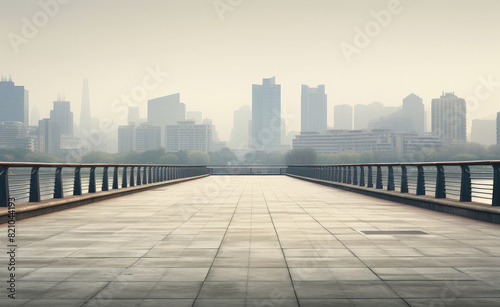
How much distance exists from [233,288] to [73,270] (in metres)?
2.46

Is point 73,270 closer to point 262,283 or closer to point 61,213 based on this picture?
point 262,283

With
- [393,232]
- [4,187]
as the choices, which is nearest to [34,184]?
[4,187]

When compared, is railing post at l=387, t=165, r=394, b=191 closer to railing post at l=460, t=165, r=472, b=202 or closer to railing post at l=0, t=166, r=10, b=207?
railing post at l=460, t=165, r=472, b=202

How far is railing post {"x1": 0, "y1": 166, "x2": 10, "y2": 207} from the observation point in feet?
41.0

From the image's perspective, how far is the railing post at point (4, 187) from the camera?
12500 mm

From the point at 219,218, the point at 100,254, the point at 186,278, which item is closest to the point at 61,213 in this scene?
the point at 219,218

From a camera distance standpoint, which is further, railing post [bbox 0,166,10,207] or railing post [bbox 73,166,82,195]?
railing post [bbox 73,166,82,195]

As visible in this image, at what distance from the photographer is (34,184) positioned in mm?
14812

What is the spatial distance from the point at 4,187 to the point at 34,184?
2107 millimetres

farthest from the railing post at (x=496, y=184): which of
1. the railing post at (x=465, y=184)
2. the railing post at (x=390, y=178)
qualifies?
the railing post at (x=390, y=178)

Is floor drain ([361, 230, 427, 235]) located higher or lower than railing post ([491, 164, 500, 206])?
lower

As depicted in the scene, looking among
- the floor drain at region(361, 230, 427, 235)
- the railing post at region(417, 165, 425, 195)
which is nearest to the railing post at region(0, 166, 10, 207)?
the floor drain at region(361, 230, 427, 235)

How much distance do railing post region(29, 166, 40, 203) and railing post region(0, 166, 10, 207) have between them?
1.80 meters

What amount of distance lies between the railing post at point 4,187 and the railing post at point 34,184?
1.80m
